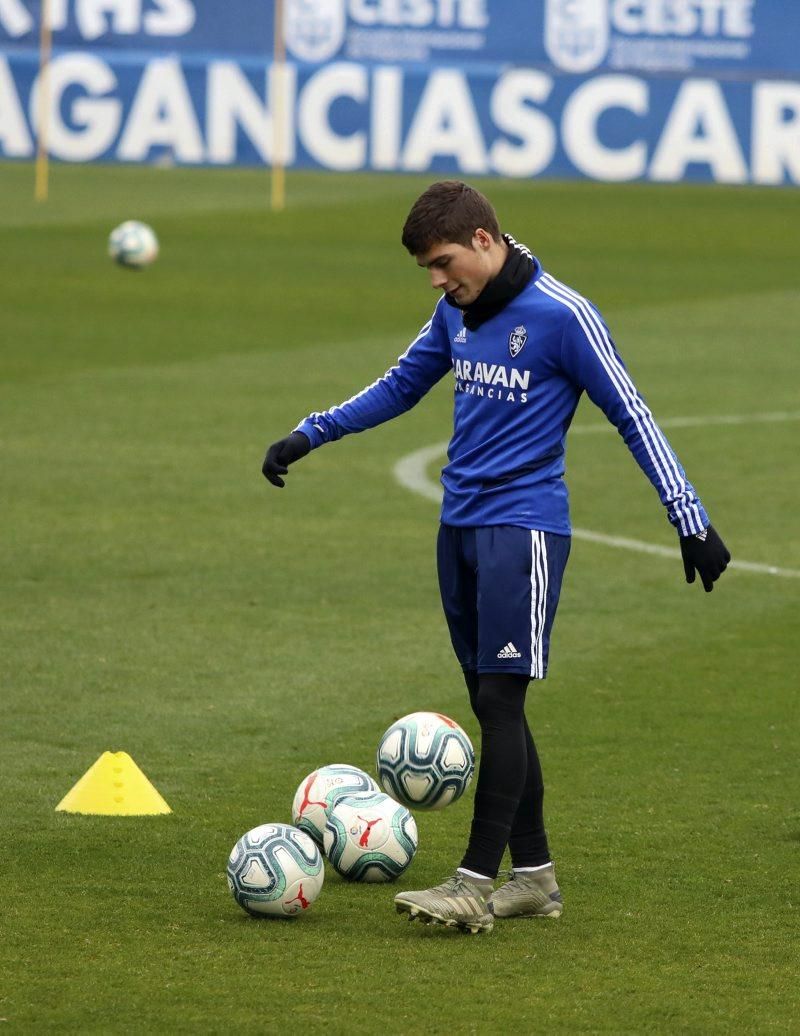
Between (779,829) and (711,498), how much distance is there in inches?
240

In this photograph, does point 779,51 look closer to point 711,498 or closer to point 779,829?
point 711,498

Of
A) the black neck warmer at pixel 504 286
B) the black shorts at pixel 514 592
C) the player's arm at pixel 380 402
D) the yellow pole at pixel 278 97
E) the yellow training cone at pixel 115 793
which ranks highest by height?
the yellow pole at pixel 278 97

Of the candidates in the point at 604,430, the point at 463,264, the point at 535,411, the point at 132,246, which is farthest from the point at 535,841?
the point at 132,246

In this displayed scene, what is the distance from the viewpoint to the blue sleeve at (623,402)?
5602mm

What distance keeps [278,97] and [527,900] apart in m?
29.8

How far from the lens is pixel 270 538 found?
11.4 metres

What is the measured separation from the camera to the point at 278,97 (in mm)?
34531

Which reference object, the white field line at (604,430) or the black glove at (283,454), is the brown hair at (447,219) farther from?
the white field line at (604,430)

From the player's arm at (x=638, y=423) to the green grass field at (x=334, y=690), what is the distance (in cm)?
98

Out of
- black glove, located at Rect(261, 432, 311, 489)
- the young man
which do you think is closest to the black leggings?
the young man

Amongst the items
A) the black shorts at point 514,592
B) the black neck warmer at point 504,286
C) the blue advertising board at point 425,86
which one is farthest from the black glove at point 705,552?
the blue advertising board at point 425,86

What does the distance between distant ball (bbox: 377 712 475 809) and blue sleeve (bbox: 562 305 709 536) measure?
3.73 ft

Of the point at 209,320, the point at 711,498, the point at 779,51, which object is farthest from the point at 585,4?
the point at 711,498

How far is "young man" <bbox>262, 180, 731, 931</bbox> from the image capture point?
18.4ft
